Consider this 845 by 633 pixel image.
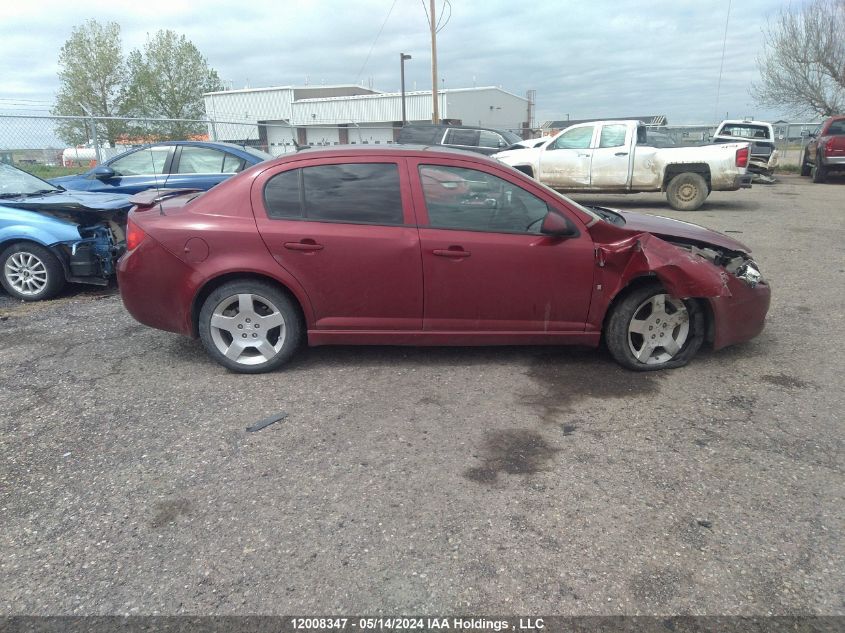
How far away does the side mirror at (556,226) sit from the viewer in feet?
13.4

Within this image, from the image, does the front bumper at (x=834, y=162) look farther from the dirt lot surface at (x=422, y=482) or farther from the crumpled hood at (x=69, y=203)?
the crumpled hood at (x=69, y=203)

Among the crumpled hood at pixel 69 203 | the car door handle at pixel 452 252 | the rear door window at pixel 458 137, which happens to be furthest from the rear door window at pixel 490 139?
the car door handle at pixel 452 252

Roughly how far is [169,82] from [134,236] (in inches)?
1765

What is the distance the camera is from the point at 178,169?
29.5 feet

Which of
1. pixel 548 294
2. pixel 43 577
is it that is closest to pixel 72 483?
pixel 43 577

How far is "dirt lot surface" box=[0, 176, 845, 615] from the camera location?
234 centimetres

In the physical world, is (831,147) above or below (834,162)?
above

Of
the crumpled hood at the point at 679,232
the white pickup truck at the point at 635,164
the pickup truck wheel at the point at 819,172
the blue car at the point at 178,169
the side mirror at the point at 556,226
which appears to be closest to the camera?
the side mirror at the point at 556,226

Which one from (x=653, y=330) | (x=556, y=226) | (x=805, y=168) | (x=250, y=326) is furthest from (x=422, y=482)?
(x=805, y=168)

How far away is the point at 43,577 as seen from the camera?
2391mm

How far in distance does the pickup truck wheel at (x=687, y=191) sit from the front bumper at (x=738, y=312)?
9269 mm

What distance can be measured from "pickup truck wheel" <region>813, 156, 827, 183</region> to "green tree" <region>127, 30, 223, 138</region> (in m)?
37.6

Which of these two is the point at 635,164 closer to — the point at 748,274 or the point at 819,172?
the point at 748,274

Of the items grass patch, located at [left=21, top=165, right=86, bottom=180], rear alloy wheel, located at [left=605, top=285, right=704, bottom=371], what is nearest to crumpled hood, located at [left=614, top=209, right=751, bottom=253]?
rear alloy wheel, located at [left=605, top=285, right=704, bottom=371]
